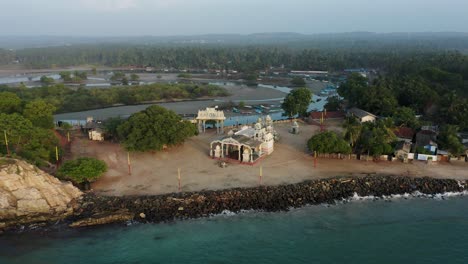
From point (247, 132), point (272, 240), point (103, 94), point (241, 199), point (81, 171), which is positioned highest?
point (103, 94)

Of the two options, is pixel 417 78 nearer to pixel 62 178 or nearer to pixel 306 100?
pixel 306 100

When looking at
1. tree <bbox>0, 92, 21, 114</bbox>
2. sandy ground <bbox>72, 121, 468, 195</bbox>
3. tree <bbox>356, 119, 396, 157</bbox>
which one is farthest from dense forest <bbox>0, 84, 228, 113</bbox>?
tree <bbox>356, 119, 396, 157</bbox>

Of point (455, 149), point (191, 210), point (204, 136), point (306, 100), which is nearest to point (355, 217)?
point (191, 210)

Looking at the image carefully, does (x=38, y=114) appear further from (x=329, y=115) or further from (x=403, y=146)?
(x=403, y=146)

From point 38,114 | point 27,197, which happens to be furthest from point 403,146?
point 38,114

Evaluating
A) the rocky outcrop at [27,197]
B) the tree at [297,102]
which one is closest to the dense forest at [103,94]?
the tree at [297,102]

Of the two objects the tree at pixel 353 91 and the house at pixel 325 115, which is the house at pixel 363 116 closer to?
the house at pixel 325 115

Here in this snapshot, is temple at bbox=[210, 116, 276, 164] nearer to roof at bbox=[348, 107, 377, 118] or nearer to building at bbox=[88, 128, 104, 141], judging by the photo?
building at bbox=[88, 128, 104, 141]
